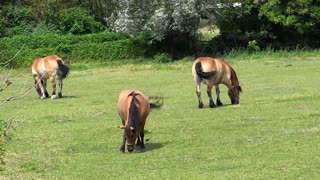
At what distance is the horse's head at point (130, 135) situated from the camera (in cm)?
1341

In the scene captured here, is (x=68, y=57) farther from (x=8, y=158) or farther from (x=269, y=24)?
(x=8, y=158)

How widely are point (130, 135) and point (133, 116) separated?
384mm

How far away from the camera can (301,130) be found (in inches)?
591

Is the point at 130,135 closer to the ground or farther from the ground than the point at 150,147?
farther from the ground

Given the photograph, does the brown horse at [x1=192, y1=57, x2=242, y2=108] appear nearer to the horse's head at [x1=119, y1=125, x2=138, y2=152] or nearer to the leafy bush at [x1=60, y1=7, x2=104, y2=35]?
the horse's head at [x1=119, y1=125, x2=138, y2=152]

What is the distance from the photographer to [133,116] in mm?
13461

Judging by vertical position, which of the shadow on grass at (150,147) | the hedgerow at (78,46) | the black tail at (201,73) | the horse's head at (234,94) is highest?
the black tail at (201,73)

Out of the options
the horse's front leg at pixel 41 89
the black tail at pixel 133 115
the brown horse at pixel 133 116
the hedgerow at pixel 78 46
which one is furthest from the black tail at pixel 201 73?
the hedgerow at pixel 78 46

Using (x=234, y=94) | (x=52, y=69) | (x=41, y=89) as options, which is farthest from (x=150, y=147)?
(x=41, y=89)

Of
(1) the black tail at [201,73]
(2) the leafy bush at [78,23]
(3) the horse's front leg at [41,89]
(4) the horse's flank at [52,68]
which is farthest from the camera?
(2) the leafy bush at [78,23]

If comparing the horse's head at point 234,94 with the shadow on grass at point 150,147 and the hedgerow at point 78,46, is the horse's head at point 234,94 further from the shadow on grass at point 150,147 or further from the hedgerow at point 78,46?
the hedgerow at point 78,46

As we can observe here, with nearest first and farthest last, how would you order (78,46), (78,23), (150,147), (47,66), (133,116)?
1. (133,116)
2. (150,147)
3. (47,66)
4. (78,46)
5. (78,23)

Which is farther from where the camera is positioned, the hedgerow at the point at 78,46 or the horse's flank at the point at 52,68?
the hedgerow at the point at 78,46

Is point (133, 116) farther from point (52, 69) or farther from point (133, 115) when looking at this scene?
point (52, 69)
